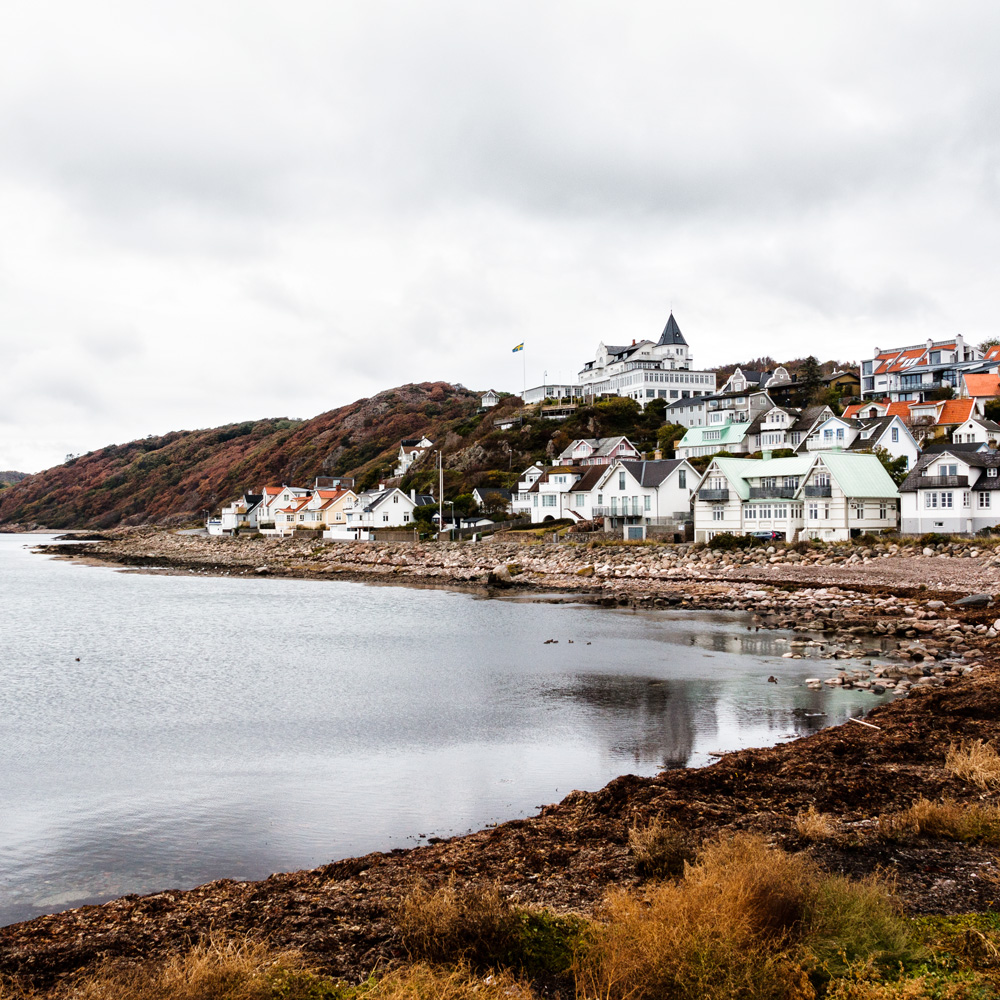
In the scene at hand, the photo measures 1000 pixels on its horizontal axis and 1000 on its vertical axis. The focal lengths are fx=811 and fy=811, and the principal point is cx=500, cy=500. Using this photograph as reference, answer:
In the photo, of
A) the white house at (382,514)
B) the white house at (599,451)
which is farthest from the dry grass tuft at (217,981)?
the white house at (382,514)

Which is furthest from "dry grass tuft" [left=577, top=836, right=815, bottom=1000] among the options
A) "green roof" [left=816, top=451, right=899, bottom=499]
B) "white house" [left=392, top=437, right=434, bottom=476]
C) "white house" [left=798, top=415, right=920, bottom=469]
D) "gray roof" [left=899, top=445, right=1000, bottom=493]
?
"white house" [left=392, top=437, right=434, bottom=476]

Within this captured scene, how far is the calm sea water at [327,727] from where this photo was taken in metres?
12.2

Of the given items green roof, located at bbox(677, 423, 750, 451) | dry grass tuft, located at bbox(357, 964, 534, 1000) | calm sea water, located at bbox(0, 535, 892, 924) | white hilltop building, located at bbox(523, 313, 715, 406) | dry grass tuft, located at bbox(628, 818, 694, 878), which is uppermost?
white hilltop building, located at bbox(523, 313, 715, 406)

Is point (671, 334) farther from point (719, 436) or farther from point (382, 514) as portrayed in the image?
point (382, 514)

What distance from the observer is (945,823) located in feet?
31.7

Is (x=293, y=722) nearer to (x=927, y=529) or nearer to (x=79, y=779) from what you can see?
(x=79, y=779)

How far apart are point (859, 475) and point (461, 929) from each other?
4991 centimetres

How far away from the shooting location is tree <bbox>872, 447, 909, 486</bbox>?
5322 centimetres

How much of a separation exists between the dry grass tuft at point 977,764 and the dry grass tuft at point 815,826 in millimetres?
2731

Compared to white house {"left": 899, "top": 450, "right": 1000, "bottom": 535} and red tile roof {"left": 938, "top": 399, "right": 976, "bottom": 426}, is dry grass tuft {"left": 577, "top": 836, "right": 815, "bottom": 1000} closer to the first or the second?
white house {"left": 899, "top": 450, "right": 1000, "bottom": 535}

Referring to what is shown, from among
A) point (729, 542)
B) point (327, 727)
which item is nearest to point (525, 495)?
point (729, 542)

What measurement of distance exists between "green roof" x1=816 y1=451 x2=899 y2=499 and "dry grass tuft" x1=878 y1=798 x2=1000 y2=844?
43079mm

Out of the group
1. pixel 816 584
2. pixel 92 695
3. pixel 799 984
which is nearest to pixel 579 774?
pixel 799 984

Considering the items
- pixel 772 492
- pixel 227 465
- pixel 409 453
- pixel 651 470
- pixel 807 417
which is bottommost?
pixel 772 492
